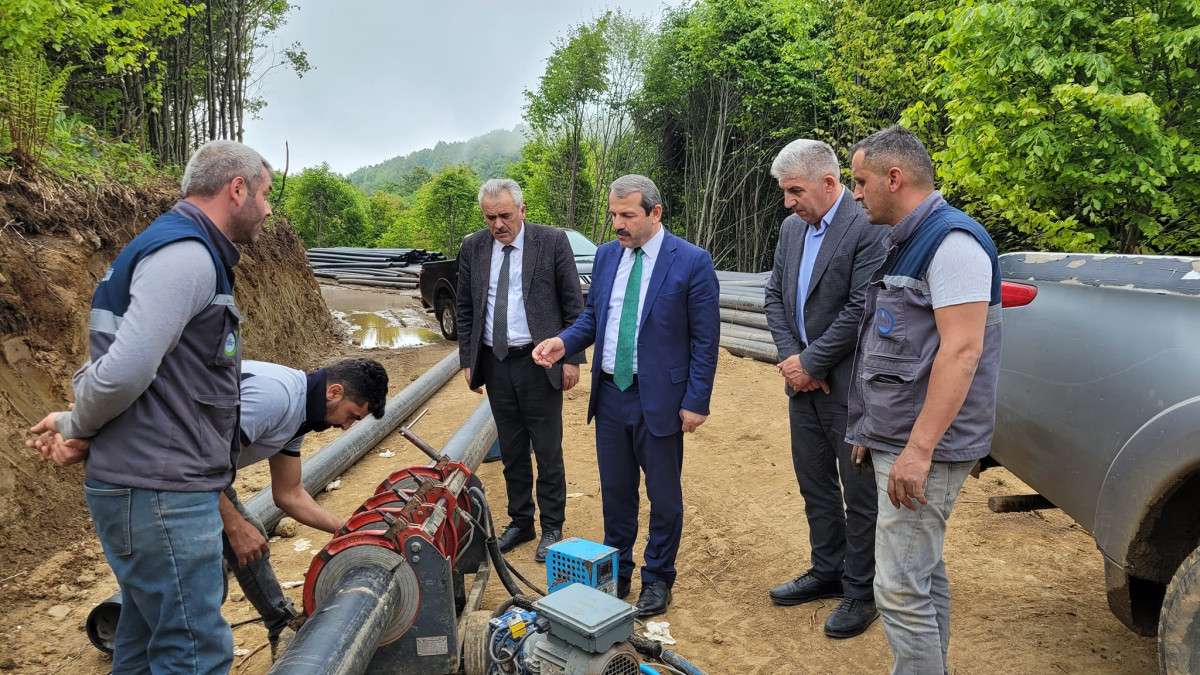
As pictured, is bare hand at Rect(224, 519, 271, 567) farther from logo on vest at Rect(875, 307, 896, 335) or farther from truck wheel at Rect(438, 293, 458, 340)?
truck wheel at Rect(438, 293, 458, 340)

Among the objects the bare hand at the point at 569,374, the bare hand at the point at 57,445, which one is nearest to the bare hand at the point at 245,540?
the bare hand at the point at 57,445

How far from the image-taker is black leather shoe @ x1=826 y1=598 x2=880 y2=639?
3.19 metres

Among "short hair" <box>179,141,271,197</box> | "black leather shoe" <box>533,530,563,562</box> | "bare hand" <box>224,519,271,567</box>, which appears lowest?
"black leather shoe" <box>533,530,563,562</box>

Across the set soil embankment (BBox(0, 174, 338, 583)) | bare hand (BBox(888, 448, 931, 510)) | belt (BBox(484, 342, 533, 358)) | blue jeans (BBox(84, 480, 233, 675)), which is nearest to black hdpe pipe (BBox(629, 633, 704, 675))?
bare hand (BBox(888, 448, 931, 510))

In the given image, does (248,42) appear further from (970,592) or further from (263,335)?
(970,592)

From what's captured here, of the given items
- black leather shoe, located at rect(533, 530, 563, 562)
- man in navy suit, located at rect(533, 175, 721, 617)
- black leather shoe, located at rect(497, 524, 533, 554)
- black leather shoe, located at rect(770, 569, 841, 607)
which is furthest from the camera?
black leather shoe, located at rect(497, 524, 533, 554)

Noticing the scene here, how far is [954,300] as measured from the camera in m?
2.12

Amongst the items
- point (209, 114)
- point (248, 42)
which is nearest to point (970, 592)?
point (209, 114)

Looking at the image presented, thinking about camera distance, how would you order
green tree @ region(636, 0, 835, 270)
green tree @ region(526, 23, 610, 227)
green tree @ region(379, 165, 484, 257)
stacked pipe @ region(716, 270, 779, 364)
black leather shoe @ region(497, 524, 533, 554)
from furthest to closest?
green tree @ region(379, 165, 484, 257) < green tree @ region(526, 23, 610, 227) < green tree @ region(636, 0, 835, 270) < stacked pipe @ region(716, 270, 779, 364) < black leather shoe @ region(497, 524, 533, 554)

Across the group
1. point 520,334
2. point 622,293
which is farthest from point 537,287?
point 622,293

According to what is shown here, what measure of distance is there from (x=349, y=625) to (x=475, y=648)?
75 centimetres

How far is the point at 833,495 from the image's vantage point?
11.3 ft

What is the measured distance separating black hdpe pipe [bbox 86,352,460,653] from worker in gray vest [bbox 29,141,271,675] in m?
1.19

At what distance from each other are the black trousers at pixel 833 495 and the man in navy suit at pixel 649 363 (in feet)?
1.67
